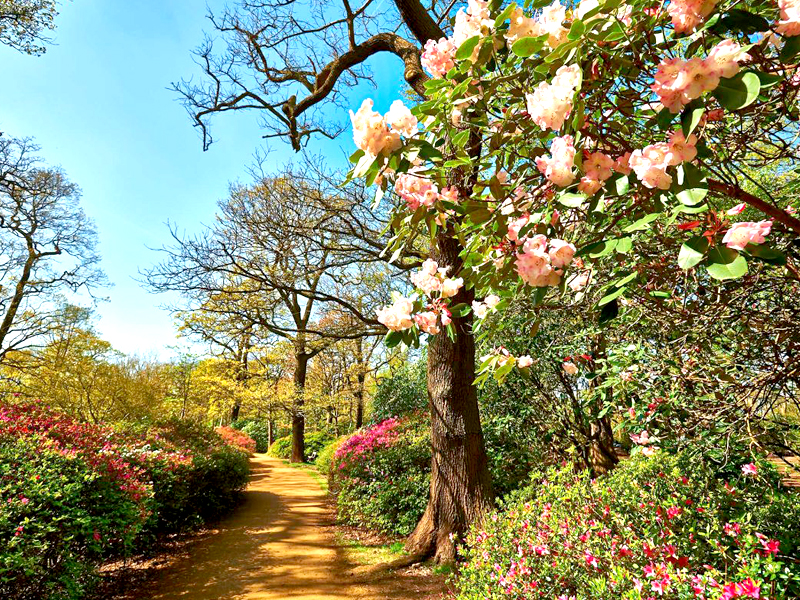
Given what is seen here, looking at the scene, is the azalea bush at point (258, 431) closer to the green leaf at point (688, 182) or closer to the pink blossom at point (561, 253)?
the pink blossom at point (561, 253)

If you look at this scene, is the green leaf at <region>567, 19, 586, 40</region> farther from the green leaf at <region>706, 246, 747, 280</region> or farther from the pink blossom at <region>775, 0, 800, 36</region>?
the green leaf at <region>706, 246, 747, 280</region>

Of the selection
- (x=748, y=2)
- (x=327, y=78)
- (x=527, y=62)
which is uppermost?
(x=327, y=78)

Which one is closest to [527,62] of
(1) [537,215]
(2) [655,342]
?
(1) [537,215]

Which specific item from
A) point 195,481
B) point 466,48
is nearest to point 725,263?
point 466,48

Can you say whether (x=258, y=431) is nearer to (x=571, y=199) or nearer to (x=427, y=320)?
(x=427, y=320)

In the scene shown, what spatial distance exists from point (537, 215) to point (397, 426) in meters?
7.45

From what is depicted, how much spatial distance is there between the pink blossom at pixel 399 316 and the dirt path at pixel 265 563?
13.1 ft

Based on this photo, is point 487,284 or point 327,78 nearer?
point 487,284

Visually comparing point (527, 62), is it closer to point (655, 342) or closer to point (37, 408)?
point (655, 342)

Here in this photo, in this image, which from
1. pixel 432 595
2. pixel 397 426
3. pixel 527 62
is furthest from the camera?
pixel 397 426

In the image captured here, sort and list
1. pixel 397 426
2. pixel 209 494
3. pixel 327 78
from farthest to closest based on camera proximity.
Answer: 1. pixel 397 426
2. pixel 209 494
3. pixel 327 78

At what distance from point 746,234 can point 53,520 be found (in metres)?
4.49

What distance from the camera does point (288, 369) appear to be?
2052 centimetres

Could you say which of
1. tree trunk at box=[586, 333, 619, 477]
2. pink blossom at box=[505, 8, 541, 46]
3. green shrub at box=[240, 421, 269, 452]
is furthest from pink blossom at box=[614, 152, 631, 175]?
green shrub at box=[240, 421, 269, 452]
